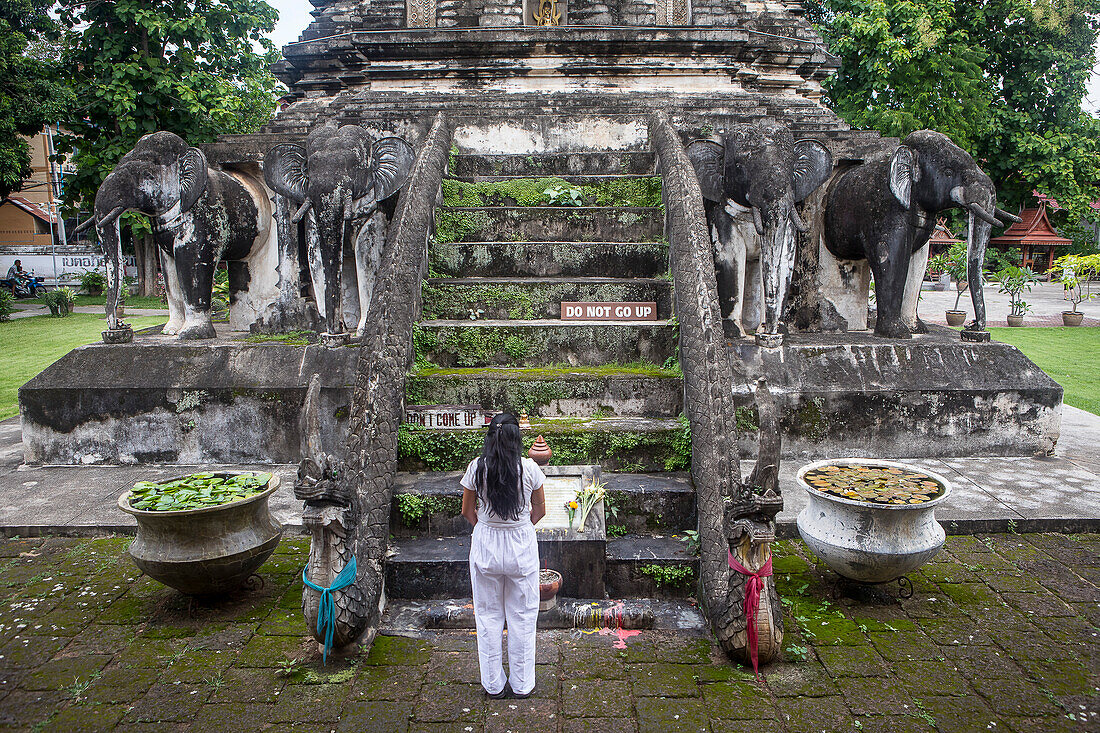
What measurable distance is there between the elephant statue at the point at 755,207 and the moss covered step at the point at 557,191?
55 cm

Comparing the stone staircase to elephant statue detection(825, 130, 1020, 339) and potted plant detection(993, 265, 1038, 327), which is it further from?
potted plant detection(993, 265, 1038, 327)

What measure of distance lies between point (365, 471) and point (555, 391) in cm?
159

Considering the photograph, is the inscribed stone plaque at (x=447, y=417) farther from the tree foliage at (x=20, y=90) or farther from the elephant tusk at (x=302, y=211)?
the tree foliage at (x=20, y=90)

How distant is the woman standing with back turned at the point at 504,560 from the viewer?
10.8 feet

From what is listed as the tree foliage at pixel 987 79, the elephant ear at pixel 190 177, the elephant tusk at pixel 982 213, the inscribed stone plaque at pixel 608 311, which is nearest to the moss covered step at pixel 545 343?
the inscribed stone plaque at pixel 608 311

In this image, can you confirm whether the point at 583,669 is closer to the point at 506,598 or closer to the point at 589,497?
the point at 506,598

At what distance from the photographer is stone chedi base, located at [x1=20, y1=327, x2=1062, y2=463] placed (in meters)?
6.10

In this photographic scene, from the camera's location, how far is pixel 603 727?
10.4ft

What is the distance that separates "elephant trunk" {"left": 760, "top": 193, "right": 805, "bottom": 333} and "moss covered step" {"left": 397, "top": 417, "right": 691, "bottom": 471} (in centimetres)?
Answer: 185

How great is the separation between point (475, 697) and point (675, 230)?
3.66 metres

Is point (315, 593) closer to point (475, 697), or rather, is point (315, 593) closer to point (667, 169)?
point (475, 697)

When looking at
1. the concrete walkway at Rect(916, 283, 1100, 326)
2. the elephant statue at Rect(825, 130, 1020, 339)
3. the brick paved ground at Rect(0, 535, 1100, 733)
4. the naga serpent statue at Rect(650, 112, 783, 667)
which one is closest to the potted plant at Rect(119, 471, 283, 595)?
the brick paved ground at Rect(0, 535, 1100, 733)

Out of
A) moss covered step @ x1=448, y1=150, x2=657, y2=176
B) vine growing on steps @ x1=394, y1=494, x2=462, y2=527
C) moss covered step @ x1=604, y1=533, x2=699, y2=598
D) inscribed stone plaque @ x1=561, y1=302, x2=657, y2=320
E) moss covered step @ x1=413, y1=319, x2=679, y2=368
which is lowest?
Answer: moss covered step @ x1=604, y1=533, x2=699, y2=598

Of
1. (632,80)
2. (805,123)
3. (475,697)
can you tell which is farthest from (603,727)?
(632,80)
